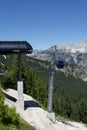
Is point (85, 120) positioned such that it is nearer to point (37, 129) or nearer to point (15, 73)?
point (15, 73)

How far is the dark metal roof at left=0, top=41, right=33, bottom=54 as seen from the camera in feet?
208

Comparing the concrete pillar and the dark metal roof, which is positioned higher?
the dark metal roof

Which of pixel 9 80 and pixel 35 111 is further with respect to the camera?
pixel 9 80

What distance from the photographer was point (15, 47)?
63625 millimetres

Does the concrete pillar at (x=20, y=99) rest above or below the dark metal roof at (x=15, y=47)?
below

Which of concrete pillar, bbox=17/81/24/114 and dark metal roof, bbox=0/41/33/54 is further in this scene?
dark metal roof, bbox=0/41/33/54

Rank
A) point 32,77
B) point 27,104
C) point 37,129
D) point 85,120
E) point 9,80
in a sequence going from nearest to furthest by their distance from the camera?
point 37,129 < point 27,104 < point 9,80 < point 32,77 < point 85,120

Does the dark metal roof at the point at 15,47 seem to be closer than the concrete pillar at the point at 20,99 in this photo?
No

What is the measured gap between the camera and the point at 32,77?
10581 cm

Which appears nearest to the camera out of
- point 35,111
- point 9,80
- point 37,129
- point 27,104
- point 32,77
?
point 37,129

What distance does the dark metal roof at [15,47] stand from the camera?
63.5 meters

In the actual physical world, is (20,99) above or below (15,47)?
below

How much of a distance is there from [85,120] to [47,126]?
298 ft


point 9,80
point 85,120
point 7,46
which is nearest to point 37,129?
point 7,46
